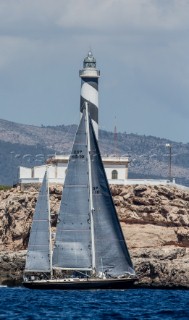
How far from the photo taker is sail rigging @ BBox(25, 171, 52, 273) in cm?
8631

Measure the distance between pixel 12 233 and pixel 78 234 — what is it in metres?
24.1

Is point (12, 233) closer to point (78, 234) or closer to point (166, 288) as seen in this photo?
point (166, 288)

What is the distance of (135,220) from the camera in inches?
4102

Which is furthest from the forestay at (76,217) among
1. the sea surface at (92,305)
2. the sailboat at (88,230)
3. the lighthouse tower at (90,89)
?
the lighthouse tower at (90,89)

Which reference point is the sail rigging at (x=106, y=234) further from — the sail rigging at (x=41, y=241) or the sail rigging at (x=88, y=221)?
the sail rigging at (x=41, y=241)

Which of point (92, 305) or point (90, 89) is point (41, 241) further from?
point (90, 89)

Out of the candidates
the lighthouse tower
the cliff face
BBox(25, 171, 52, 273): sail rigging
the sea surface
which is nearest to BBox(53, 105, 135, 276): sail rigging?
the sea surface

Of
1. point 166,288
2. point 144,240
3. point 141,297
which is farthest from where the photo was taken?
point 144,240

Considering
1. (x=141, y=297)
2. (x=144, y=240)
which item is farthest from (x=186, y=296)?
(x=144, y=240)

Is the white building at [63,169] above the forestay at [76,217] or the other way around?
above

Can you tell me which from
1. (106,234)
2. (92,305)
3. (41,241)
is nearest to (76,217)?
(106,234)

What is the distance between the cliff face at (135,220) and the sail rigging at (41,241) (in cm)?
1338

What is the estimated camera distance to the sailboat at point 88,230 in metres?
80.4

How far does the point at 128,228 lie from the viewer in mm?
103688
